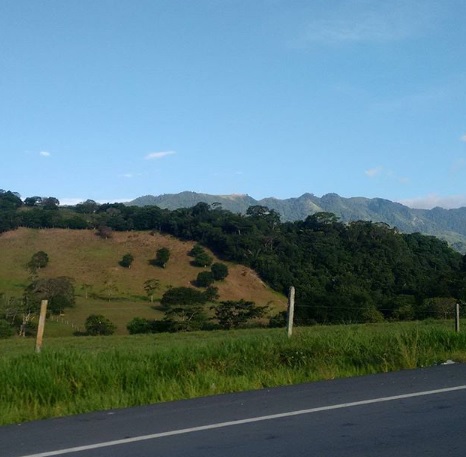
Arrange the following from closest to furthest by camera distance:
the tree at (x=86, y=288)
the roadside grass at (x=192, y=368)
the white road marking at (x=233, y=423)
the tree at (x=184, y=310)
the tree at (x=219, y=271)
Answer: the white road marking at (x=233, y=423)
the roadside grass at (x=192, y=368)
the tree at (x=184, y=310)
the tree at (x=86, y=288)
the tree at (x=219, y=271)

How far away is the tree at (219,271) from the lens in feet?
240

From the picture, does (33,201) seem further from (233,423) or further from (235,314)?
(233,423)

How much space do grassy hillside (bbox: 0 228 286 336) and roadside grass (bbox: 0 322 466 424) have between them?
4014 cm

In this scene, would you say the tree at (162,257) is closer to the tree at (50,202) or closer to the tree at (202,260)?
the tree at (202,260)

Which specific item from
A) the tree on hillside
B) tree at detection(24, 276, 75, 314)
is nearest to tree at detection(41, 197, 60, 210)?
the tree on hillside

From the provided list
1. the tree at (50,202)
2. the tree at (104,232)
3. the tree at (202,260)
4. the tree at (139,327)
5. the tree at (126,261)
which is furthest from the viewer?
the tree at (50,202)

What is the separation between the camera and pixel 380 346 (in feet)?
39.7

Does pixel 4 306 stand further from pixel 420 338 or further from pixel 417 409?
pixel 417 409

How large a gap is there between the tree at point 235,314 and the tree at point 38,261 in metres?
30.6

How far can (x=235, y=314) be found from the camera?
4656cm

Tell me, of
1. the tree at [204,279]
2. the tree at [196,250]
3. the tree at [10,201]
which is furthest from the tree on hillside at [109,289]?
the tree at [10,201]

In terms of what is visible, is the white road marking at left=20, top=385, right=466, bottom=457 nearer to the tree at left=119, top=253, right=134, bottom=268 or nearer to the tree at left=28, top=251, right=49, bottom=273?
the tree at left=28, top=251, right=49, bottom=273

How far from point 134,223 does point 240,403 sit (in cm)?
8704

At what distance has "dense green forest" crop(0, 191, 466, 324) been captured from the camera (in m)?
44.2
